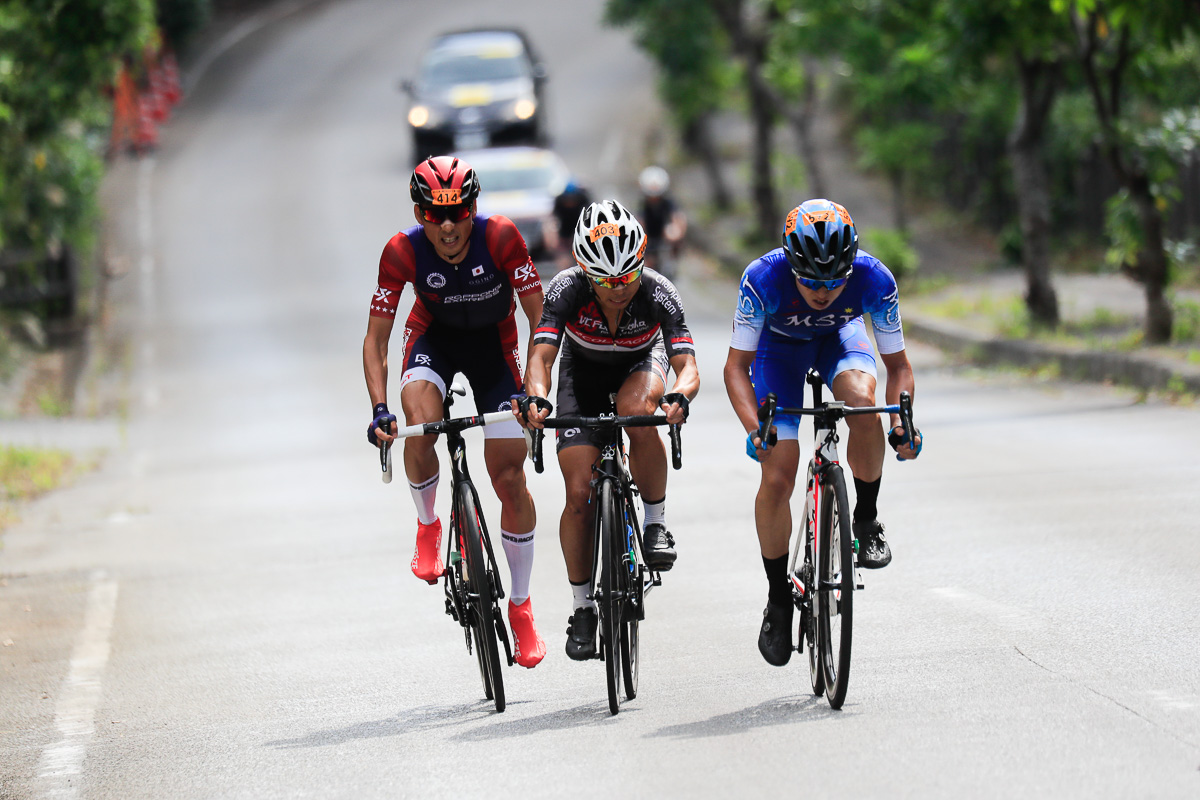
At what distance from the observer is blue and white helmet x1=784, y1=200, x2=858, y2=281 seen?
6.17 metres

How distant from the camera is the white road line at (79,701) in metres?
6.17

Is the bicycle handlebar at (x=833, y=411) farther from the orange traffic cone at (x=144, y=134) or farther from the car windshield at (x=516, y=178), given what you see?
the orange traffic cone at (x=144, y=134)

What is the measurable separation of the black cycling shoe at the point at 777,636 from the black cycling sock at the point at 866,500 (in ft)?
1.58

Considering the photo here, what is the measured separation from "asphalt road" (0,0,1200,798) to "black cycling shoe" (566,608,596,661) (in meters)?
0.24

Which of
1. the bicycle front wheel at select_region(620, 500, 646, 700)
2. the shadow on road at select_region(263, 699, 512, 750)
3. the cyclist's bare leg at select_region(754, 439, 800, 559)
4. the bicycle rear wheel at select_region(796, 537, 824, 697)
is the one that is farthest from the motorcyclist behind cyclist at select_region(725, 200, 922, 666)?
the shadow on road at select_region(263, 699, 512, 750)

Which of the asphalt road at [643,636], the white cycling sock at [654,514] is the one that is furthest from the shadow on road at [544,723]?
the white cycling sock at [654,514]

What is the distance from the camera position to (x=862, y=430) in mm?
6590

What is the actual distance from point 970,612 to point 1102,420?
6.92m

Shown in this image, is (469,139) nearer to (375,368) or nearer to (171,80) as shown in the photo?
(171,80)

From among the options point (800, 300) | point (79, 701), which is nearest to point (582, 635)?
point (800, 300)

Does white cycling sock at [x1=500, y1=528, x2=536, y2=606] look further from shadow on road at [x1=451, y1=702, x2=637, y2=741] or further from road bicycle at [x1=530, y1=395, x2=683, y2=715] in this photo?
shadow on road at [x1=451, y1=702, x2=637, y2=741]

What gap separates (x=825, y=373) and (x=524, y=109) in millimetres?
24869

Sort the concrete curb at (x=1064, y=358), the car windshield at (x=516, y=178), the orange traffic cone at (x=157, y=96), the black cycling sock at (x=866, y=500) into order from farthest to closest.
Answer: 1. the orange traffic cone at (x=157, y=96)
2. the car windshield at (x=516, y=178)
3. the concrete curb at (x=1064, y=358)
4. the black cycling sock at (x=866, y=500)

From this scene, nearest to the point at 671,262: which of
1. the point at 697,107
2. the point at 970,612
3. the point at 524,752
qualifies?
the point at 697,107
